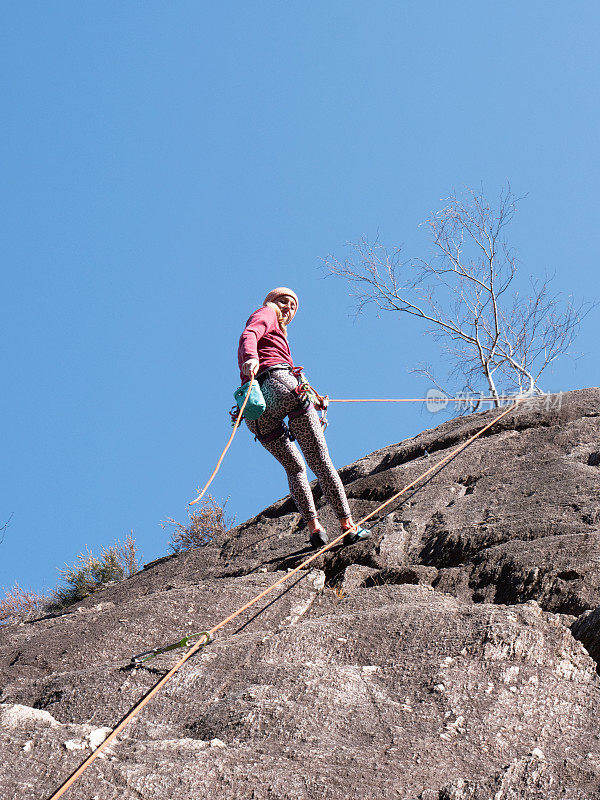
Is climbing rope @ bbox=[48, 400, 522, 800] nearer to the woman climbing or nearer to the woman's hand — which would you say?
the woman climbing

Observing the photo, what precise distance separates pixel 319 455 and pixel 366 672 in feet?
6.96

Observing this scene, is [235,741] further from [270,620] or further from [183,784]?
[270,620]

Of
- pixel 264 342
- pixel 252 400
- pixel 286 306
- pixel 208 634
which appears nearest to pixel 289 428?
pixel 252 400

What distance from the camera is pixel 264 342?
5.29 meters

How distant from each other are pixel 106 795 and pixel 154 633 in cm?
180

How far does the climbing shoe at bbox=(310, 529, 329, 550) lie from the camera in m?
5.16

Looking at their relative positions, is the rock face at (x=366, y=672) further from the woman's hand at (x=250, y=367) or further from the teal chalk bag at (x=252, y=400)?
the woman's hand at (x=250, y=367)

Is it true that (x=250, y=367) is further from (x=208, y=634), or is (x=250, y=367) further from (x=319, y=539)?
(x=208, y=634)

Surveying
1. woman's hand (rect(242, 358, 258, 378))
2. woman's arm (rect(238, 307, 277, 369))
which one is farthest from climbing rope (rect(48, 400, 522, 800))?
woman's arm (rect(238, 307, 277, 369))

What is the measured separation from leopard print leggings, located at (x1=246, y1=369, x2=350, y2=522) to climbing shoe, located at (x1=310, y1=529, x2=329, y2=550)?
0.12 metres

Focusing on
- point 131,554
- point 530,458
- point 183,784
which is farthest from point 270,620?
point 131,554

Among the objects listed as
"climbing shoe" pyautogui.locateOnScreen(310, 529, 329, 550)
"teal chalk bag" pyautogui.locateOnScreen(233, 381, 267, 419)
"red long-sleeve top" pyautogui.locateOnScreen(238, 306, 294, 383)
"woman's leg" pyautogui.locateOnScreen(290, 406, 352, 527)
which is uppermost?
"red long-sleeve top" pyautogui.locateOnScreen(238, 306, 294, 383)

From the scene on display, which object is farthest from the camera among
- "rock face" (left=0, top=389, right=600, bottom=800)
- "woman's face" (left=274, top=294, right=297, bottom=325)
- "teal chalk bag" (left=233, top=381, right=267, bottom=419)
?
"woman's face" (left=274, top=294, right=297, bottom=325)

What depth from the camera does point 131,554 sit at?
1050cm
